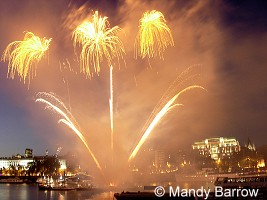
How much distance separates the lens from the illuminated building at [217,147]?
613 ft

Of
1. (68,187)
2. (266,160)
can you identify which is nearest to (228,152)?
(266,160)

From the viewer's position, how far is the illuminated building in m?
187

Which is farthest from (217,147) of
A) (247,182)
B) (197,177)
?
(247,182)

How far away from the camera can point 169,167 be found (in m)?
170

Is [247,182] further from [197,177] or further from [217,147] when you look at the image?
[217,147]

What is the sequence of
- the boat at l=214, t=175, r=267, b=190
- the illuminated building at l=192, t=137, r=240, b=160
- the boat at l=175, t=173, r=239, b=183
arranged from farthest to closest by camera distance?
the illuminated building at l=192, t=137, r=240, b=160
the boat at l=175, t=173, r=239, b=183
the boat at l=214, t=175, r=267, b=190

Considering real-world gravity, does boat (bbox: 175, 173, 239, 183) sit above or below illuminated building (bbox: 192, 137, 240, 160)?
below

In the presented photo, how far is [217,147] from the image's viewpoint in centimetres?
19075

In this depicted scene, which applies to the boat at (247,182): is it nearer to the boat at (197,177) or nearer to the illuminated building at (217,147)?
the boat at (197,177)

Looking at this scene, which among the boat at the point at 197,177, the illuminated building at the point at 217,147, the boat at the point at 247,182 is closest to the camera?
the boat at the point at 247,182

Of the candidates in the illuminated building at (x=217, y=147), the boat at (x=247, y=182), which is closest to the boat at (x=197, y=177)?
the boat at (x=247, y=182)

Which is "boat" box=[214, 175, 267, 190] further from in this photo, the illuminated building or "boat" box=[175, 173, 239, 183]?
the illuminated building

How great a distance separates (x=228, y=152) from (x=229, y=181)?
472ft

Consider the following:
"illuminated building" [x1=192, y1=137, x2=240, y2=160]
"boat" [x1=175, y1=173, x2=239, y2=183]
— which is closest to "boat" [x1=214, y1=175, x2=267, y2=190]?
"boat" [x1=175, y1=173, x2=239, y2=183]
